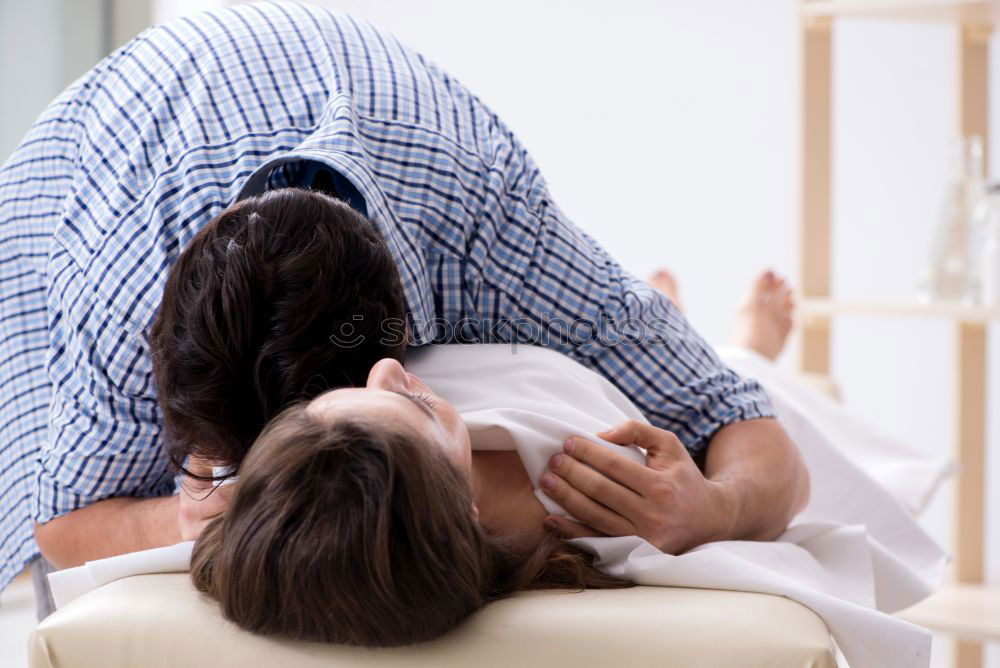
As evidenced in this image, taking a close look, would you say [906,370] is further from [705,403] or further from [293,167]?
[293,167]

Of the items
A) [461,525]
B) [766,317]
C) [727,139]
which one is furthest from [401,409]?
[727,139]

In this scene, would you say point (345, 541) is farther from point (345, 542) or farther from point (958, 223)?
point (958, 223)

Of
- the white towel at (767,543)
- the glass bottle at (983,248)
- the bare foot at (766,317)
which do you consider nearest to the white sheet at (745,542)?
the white towel at (767,543)

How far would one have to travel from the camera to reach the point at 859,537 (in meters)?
1.13

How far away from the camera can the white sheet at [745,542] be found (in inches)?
31.9

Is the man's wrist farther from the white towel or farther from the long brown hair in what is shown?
the long brown hair

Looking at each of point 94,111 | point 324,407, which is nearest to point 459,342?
point 324,407

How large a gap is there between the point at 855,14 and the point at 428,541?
5.75 feet

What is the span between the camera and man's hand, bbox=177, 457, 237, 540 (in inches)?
35.8

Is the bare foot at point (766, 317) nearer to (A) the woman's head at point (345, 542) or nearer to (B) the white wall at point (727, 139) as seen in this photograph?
(B) the white wall at point (727, 139)

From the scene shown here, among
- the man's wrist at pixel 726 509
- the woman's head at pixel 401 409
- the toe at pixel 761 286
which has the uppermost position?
the woman's head at pixel 401 409

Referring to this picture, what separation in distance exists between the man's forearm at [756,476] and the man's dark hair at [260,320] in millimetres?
399

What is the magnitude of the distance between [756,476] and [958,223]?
1201 mm

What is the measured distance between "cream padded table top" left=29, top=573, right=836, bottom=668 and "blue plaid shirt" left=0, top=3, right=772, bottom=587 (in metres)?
0.33
